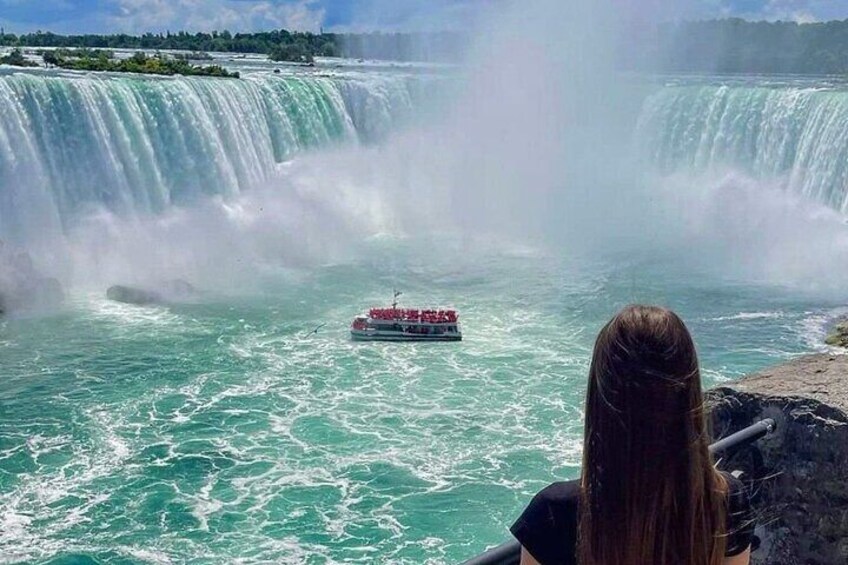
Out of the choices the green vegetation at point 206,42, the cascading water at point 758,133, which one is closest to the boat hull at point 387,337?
the cascading water at point 758,133

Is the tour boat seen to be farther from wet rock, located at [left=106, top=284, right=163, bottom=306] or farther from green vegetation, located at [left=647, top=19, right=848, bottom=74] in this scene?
green vegetation, located at [left=647, top=19, right=848, bottom=74]

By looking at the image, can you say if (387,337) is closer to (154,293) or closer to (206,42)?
(154,293)

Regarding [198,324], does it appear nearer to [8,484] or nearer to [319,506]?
[8,484]

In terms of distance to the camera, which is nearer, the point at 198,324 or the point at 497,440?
the point at 497,440

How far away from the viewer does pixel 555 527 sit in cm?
138

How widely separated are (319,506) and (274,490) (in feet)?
1.87

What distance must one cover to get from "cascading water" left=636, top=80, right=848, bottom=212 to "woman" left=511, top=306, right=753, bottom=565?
68.9ft

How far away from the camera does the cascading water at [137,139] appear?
1728cm

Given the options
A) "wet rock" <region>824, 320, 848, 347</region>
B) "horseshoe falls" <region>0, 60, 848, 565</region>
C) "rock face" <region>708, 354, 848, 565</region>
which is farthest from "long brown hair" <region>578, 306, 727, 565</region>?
"wet rock" <region>824, 320, 848, 347</region>

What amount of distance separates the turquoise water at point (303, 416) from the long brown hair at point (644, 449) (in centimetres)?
662

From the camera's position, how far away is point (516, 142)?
27641 millimetres

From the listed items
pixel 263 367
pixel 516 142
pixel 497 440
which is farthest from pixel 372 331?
pixel 516 142

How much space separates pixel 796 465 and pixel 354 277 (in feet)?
52.7

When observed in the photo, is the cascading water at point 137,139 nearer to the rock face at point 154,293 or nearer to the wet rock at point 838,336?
the rock face at point 154,293
